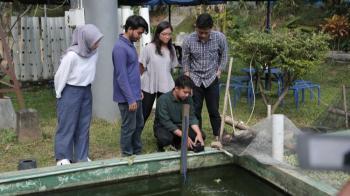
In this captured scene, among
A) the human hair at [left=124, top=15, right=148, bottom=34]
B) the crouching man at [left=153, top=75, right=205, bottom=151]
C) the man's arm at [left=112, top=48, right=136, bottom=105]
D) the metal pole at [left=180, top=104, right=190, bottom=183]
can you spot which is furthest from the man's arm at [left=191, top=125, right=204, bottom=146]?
the human hair at [left=124, top=15, right=148, bottom=34]

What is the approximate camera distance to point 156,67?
5406 millimetres

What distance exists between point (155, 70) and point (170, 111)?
59cm

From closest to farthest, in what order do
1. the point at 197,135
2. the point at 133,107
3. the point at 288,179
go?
the point at 288,179
the point at 133,107
the point at 197,135

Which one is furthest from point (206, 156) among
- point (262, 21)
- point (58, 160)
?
point (262, 21)

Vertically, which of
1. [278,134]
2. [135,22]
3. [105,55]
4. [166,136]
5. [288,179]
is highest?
[135,22]

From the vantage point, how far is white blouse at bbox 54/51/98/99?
13.9 ft

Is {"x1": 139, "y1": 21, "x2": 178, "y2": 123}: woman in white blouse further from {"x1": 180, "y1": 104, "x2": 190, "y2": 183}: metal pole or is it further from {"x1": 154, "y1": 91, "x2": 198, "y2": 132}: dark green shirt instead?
{"x1": 180, "y1": 104, "x2": 190, "y2": 183}: metal pole

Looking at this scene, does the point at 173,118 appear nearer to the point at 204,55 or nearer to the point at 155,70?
the point at 155,70

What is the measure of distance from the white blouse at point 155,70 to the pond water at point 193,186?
1152 mm

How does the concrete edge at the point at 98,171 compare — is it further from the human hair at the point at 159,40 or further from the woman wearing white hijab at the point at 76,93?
the human hair at the point at 159,40

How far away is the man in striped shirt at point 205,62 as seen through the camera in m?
5.36

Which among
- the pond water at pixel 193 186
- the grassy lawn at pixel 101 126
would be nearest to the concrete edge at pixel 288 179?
the pond water at pixel 193 186

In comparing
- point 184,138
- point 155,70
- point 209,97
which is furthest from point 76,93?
point 209,97

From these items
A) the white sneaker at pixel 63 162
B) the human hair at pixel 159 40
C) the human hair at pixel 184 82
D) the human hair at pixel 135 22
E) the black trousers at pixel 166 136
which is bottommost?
the white sneaker at pixel 63 162
